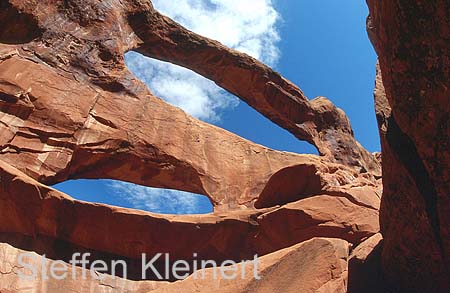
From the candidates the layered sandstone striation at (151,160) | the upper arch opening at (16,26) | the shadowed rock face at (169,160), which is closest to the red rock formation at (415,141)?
the shadowed rock face at (169,160)

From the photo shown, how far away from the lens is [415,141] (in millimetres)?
4750

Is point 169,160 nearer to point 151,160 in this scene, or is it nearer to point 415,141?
point 151,160

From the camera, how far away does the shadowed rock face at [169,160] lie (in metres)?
5.63

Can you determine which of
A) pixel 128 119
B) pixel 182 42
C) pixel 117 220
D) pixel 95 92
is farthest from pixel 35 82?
pixel 182 42

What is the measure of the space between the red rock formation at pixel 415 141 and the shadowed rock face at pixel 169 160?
0.03 meters

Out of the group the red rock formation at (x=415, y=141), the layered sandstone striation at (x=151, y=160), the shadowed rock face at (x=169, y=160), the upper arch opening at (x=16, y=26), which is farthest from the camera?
the upper arch opening at (x=16, y=26)

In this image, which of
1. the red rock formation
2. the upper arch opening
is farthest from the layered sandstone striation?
the red rock formation

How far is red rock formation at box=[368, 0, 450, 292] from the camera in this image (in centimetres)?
434

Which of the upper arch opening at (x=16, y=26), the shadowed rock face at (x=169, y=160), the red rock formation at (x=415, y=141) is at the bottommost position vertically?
the red rock formation at (x=415, y=141)

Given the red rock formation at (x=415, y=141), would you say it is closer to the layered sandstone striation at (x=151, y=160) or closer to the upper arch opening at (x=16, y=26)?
the layered sandstone striation at (x=151, y=160)

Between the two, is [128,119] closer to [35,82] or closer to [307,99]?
[35,82]

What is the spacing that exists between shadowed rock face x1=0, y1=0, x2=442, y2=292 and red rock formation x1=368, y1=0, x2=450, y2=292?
0.03m

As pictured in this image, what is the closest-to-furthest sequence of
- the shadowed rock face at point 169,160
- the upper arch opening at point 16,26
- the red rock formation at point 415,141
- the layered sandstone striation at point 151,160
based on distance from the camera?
the red rock formation at point 415,141 → the shadowed rock face at point 169,160 → the layered sandstone striation at point 151,160 → the upper arch opening at point 16,26

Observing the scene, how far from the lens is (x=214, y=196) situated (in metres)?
14.7
